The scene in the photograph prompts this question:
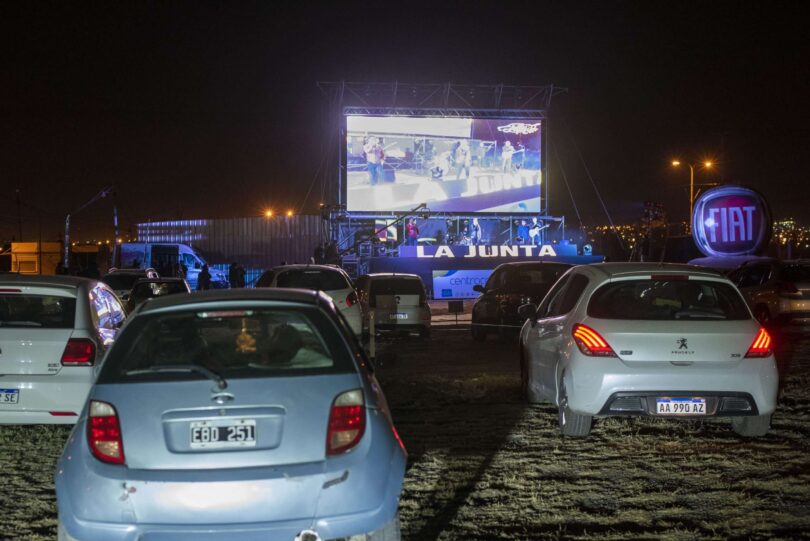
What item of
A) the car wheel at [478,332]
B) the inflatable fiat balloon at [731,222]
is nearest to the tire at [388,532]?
the car wheel at [478,332]

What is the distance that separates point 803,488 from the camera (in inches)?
231

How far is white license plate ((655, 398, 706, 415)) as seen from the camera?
22.5 feet

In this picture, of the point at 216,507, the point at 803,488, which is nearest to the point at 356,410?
the point at 216,507

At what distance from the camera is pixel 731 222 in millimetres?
21547

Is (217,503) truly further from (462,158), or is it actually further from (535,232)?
(535,232)

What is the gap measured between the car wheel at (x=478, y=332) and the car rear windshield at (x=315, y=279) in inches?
118

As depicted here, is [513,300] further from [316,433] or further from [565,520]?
[316,433]

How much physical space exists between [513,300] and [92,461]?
483 inches

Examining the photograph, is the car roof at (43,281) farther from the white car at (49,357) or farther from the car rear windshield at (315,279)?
the car rear windshield at (315,279)

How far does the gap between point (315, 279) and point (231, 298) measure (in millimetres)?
10867

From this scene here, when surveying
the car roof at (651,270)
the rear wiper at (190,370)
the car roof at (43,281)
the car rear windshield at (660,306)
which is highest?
the car roof at (651,270)

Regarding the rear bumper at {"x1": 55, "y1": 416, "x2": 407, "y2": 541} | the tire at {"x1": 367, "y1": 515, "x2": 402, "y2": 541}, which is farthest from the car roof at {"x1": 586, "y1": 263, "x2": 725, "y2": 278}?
the rear bumper at {"x1": 55, "y1": 416, "x2": 407, "y2": 541}

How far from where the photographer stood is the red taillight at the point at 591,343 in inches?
274

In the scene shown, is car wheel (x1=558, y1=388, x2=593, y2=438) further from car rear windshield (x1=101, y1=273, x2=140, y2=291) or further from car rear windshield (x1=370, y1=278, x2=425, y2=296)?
car rear windshield (x1=101, y1=273, x2=140, y2=291)
